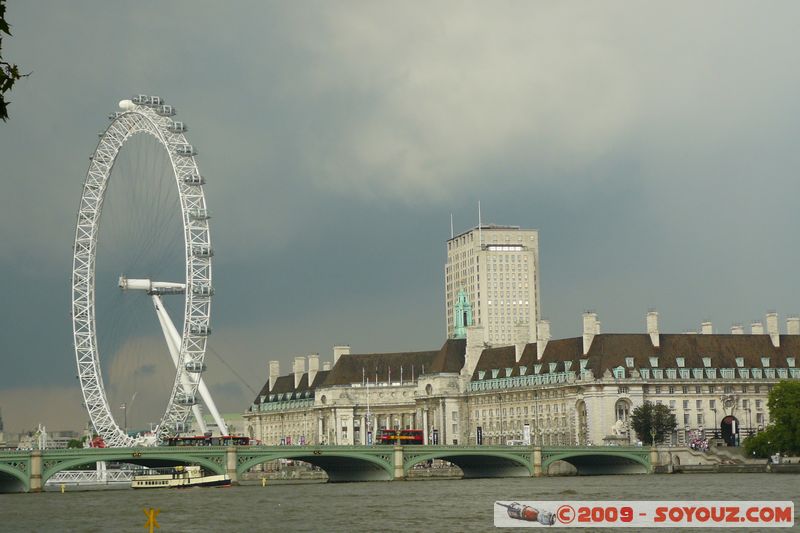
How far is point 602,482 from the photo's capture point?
113 metres

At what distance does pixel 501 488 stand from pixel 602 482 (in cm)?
1098

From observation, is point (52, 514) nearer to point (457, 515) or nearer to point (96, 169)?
point (457, 515)

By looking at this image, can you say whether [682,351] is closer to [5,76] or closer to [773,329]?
[773,329]

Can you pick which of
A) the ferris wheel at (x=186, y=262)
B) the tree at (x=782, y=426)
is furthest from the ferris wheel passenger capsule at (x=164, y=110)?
the tree at (x=782, y=426)

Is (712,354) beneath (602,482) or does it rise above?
above

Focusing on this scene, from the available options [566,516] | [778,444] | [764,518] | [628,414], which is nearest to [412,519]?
[764,518]

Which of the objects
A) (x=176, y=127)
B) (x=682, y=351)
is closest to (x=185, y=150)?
(x=176, y=127)

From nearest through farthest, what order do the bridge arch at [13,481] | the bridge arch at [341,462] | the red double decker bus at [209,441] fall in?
1. the bridge arch at [13,481]
2. the bridge arch at [341,462]
3. the red double decker bus at [209,441]

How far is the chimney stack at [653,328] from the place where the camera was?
158375 millimetres

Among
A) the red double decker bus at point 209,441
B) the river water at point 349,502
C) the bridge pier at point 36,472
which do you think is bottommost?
the river water at point 349,502

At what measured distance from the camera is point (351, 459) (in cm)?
12350

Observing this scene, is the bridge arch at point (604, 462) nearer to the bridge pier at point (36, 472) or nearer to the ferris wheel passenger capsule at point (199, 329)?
the ferris wheel passenger capsule at point (199, 329)

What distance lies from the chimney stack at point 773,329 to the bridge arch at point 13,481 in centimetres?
8052

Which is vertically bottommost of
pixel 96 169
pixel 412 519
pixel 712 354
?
pixel 412 519
